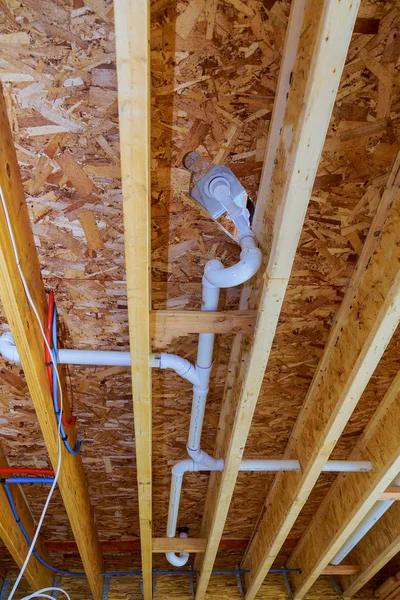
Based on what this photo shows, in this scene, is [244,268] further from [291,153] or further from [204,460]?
[204,460]

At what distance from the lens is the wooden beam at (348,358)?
1580mm

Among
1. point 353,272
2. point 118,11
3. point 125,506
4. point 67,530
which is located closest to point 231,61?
point 118,11

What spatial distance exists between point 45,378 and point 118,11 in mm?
1364

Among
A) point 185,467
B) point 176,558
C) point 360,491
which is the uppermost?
point 185,467

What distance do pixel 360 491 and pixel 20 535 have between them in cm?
190

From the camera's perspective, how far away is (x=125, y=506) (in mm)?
2979

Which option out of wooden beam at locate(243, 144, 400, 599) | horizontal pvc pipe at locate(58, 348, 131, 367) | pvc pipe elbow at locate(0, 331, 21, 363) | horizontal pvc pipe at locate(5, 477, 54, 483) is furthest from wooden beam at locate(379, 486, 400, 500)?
pvc pipe elbow at locate(0, 331, 21, 363)

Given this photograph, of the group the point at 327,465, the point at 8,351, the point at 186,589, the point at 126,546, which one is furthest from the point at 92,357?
the point at 186,589

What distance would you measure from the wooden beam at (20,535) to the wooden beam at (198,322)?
55.6 inches

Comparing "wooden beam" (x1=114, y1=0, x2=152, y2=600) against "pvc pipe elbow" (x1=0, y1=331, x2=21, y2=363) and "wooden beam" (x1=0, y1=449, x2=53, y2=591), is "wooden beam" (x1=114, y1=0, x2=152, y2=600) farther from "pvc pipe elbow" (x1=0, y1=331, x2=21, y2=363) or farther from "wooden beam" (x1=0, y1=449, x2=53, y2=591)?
"wooden beam" (x1=0, y1=449, x2=53, y2=591)

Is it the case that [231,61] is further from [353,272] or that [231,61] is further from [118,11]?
[353,272]

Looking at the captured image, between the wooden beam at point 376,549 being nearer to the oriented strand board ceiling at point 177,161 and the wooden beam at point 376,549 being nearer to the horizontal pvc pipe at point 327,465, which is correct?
the horizontal pvc pipe at point 327,465

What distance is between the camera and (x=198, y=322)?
1.71 m

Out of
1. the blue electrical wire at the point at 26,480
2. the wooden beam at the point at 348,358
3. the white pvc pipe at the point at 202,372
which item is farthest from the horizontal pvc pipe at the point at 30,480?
the wooden beam at the point at 348,358
